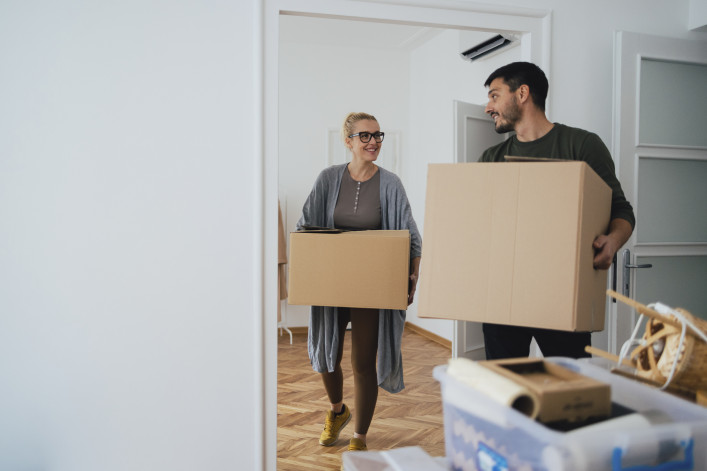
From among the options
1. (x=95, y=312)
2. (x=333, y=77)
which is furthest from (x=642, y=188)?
(x=333, y=77)

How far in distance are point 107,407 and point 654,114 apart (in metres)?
2.40

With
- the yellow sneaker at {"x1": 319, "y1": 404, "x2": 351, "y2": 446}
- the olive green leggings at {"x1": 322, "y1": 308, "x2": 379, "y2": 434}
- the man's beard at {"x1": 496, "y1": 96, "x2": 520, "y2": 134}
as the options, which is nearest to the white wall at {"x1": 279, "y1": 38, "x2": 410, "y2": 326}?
the yellow sneaker at {"x1": 319, "y1": 404, "x2": 351, "y2": 446}

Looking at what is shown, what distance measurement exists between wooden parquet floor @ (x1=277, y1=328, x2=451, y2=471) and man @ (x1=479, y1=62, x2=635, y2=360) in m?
0.84

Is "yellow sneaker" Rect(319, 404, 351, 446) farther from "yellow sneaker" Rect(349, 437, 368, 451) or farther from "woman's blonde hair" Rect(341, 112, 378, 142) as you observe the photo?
"woman's blonde hair" Rect(341, 112, 378, 142)

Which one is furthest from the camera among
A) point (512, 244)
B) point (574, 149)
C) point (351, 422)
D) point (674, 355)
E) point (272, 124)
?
point (351, 422)

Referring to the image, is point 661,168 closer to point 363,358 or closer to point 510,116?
point 510,116

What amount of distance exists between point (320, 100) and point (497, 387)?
4737mm

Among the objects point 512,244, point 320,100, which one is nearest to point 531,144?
point 512,244

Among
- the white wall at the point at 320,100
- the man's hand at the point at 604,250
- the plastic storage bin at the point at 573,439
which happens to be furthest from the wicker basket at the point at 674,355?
the white wall at the point at 320,100

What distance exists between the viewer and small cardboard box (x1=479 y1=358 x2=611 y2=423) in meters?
0.62

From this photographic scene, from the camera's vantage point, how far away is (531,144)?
1.84m

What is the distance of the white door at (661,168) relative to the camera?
2.23 meters

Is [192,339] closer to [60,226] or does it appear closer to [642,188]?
[60,226]

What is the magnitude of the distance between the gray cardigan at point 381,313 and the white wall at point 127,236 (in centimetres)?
50
